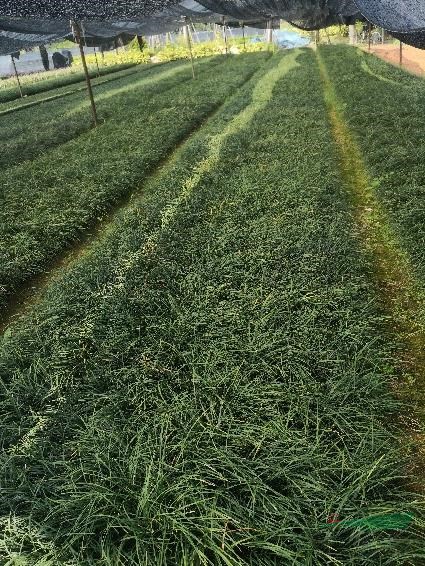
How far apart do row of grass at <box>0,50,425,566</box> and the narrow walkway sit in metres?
0.16

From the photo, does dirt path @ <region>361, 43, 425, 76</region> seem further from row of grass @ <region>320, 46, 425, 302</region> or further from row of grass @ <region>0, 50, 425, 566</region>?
row of grass @ <region>0, 50, 425, 566</region>

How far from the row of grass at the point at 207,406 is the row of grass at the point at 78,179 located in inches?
28.1

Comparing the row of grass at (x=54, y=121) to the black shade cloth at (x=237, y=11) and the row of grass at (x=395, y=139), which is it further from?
the row of grass at (x=395, y=139)

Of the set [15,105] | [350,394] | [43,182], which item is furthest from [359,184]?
[15,105]

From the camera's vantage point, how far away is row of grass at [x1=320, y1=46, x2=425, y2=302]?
5.15 meters

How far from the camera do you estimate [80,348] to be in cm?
349

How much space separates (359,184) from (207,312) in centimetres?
417

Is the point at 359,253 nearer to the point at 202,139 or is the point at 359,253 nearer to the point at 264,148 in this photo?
the point at 264,148

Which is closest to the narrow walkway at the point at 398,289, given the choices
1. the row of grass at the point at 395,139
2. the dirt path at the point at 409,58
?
the row of grass at the point at 395,139

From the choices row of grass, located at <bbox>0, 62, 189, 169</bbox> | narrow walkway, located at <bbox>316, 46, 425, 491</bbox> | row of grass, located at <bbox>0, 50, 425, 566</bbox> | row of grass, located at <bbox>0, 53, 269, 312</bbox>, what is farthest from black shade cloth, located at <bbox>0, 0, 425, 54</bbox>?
row of grass, located at <bbox>0, 50, 425, 566</bbox>

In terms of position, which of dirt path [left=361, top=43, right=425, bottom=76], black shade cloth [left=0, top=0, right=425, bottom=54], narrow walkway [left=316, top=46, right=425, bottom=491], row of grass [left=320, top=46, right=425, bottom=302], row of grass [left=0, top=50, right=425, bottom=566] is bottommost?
narrow walkway [left=316, top=46, right=425, bottom=491]

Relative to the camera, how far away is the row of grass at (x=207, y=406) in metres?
2.11

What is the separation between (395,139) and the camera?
7840 millimetres

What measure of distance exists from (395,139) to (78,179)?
18.4 feet
